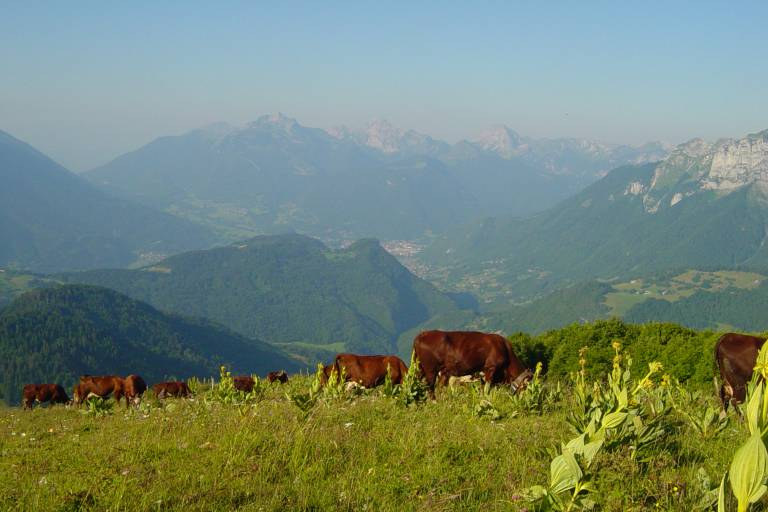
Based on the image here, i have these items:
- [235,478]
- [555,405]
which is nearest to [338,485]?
[235,478]

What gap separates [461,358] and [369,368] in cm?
315

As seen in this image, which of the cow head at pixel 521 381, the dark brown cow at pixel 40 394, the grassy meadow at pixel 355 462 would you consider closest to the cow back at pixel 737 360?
the grassy meadow at pixel 355 462

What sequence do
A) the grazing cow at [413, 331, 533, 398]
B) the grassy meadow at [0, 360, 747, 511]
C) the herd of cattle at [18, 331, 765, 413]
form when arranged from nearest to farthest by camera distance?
the grassy meadow at [0, 360, 747, 511], the herd of cattle at [18, 331, 765, 413], the grazing cow at [413, 331, 533, 398]

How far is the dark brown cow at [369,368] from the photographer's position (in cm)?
1812

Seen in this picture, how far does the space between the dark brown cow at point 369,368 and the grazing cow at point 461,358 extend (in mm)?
1111

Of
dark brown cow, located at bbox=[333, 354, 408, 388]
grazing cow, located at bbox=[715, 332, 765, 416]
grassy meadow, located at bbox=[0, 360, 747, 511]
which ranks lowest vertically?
dark brown cow, located at bbox=[333, 354, 408, 388]

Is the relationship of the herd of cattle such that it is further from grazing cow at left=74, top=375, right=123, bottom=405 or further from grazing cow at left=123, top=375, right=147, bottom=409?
grazing cow at left=74, top=375, right=123, bottom=405

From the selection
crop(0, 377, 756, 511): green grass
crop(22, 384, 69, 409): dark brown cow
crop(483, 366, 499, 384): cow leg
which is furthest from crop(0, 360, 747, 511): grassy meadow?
crop(22, 384, 69, 409): dark brown cow

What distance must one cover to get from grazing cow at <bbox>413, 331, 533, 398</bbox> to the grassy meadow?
4.53 m

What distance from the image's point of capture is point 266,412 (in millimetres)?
12234

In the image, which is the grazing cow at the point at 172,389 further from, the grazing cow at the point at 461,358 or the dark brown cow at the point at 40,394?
the grazing cow at the point at 461,358

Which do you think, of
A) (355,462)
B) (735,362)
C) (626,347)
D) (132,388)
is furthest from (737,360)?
(132,388)

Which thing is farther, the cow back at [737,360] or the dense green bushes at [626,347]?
the dense green bushes at [626,347]

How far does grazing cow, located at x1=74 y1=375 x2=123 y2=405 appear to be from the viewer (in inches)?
989
